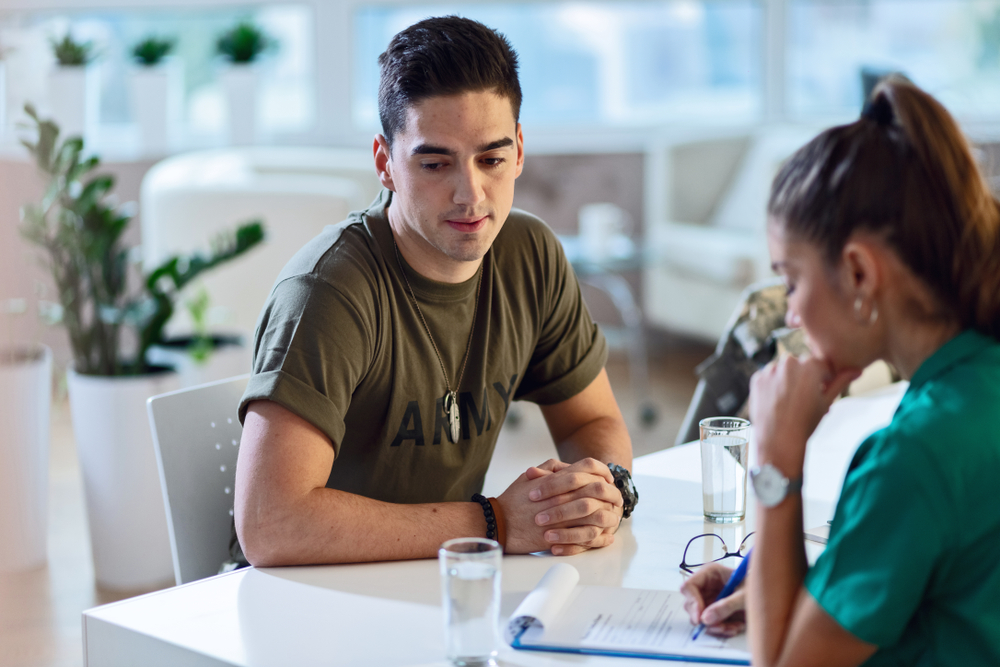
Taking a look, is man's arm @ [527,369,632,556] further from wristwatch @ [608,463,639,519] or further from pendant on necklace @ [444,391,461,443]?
pendant on necklace @ [444,391,461,443]

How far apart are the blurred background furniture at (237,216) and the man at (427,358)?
1946mm

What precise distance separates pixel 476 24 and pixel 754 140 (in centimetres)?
362

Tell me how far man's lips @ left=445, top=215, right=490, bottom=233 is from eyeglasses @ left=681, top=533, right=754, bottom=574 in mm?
477

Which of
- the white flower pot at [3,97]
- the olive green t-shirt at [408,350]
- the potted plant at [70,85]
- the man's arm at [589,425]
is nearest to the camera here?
the olive green t-shirt at [408,350]

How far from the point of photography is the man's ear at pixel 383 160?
1.46 m

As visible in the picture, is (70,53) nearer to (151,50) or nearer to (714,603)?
(151,50)

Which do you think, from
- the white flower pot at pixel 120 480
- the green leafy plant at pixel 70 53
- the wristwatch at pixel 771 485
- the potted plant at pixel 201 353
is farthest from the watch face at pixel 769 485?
the green leafy plant at pixel 70 53

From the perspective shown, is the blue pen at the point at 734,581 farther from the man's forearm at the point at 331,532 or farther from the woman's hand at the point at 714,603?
the man's forearm at the point at 331,532

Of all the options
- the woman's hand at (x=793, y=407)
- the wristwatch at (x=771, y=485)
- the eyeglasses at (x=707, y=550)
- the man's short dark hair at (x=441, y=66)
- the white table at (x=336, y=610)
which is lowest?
the eyeglasses at (x=707, y=550)

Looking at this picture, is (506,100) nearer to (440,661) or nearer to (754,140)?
(440,661)

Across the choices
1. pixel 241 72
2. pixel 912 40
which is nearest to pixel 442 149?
pixel 241 72

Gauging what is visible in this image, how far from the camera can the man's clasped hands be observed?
1.21 m

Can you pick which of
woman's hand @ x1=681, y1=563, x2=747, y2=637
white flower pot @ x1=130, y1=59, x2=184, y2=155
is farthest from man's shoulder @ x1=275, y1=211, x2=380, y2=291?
white flower pot @ x1=130, y1=59, x2=184, y2=155

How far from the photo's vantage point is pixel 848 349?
2.84 ft
